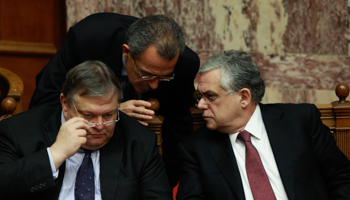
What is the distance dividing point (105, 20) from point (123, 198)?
4.25 feet

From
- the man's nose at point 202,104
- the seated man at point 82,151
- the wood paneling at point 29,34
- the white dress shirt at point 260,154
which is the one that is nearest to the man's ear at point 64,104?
the seated man at point 82,151

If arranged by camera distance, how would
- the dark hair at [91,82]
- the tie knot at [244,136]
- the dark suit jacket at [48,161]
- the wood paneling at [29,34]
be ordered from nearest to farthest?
the dark suit jacket at [48,161] → the dark hair at [91,82] → the tie knot at [244,136] → the wood paneling at [29,34]

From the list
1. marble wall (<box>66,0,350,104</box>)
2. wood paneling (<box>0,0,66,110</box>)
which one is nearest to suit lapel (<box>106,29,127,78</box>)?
marble wall (<box>66,0,350,104</box>)

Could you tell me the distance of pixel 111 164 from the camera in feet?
8.61

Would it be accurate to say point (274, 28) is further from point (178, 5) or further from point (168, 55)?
point (168, 55)

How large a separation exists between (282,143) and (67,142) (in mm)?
1145

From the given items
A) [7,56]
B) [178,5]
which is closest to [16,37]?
[7,56]

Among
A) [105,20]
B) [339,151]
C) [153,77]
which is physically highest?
[105,20]

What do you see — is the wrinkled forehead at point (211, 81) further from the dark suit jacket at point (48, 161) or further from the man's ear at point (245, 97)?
the dark suit jacket at point (48, 161)

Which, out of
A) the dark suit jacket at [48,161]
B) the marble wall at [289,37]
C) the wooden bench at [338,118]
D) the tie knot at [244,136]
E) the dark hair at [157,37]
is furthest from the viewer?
the marble wall at [289,37]

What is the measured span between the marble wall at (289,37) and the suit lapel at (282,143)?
1.84 meters

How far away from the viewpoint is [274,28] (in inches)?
190

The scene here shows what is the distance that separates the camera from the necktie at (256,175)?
2.71 metres

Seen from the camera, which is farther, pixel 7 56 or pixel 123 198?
pixel 7 56
